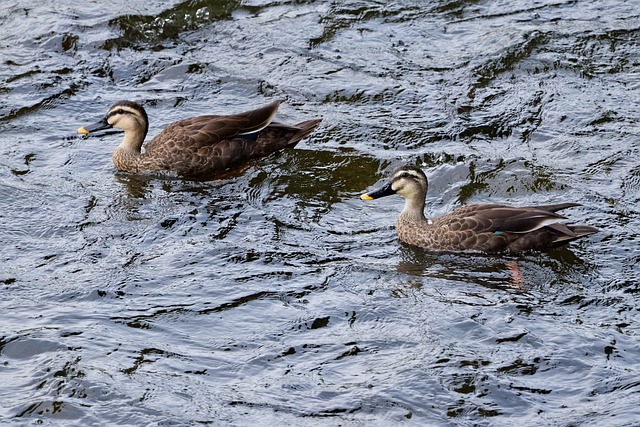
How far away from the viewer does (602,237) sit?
10.6 meters

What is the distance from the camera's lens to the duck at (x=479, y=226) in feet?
34.0

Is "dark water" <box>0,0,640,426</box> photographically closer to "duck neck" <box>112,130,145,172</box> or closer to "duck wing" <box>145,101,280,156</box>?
"duck neck" <box>112,130,145,172</box>

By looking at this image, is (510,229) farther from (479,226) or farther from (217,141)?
(217,141)

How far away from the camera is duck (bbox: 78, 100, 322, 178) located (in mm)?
12492

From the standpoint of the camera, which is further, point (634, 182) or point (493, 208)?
point (634, 182)

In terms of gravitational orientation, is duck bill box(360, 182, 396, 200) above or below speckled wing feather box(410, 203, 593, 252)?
above

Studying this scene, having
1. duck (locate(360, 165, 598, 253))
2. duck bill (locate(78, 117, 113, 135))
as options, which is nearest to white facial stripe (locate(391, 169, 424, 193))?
duck (locate(360, 165, 598, 253))

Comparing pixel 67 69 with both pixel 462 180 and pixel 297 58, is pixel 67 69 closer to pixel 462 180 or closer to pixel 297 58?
pixel 297 58

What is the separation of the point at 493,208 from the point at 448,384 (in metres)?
2.72

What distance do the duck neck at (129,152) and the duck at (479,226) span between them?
317cm

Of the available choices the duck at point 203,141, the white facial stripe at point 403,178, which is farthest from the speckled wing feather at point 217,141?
the white facial stripe at point 403,178

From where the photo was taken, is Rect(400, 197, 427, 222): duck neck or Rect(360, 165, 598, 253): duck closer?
→ Rect(360, 165, 598, 253): duck

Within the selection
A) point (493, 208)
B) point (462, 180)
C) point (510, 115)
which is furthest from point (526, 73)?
point (493, 208)

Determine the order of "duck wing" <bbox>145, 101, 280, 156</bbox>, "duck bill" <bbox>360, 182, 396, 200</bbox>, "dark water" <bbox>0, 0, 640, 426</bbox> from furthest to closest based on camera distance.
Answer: "duck wing" <bbox>145, 101, 280, 156</bbox>, "duck bill" <bbox>360, 182, 396, 200</bbox>, "dark water" <bbox>0, 0, 640, 426</bbox>
